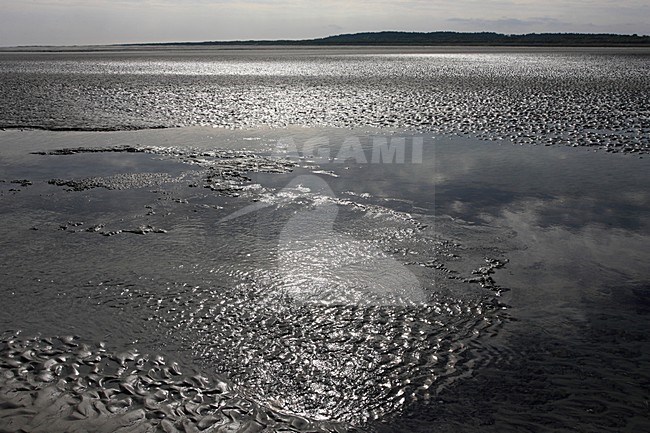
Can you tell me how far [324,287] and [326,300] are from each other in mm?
288

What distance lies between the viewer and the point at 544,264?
21.9 ft

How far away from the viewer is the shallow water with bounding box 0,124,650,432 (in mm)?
4180

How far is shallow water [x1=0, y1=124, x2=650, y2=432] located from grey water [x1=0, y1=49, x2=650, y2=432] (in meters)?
0.02

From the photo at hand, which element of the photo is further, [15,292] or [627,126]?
[627,126]

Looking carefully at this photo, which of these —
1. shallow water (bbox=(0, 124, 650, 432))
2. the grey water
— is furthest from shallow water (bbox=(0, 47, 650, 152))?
shallow water (bbox=(0, 124, 650, 432))

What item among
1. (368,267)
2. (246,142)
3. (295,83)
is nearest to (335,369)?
(368,267)

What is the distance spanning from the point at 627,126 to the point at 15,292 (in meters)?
16.1

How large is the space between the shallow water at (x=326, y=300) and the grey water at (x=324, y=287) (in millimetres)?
24

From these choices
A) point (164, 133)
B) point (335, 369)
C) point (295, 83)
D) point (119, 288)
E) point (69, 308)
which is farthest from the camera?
point (295, 83)

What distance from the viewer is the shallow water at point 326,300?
4180 millimetres

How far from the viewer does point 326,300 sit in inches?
227

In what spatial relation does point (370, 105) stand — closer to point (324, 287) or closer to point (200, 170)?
point (200, 170)

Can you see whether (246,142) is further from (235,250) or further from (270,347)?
(270,347)

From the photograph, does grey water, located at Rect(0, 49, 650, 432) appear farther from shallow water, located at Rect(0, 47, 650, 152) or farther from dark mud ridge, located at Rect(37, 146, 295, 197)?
shallow water, located at Rect(0, 47, 650, 152)
